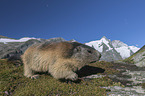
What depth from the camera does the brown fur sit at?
627cm

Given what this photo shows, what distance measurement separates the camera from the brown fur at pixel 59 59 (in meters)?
6.27

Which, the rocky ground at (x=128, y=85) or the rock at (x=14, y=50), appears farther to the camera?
the rock at (x=14, y=50)

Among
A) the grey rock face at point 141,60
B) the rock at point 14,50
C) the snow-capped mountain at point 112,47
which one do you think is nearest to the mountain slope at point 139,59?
the grey rock face at point 141,60

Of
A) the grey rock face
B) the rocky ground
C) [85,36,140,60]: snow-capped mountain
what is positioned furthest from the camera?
[85,36,140,60]: snow-capped mountain

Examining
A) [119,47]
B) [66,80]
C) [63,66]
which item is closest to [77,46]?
[63,66]

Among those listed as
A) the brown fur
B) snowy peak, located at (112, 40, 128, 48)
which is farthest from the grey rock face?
snowy peak, located at (112, 40, 128, 48)

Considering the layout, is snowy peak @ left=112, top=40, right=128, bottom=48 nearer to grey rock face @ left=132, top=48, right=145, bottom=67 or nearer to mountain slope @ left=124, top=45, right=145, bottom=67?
mountain slope @ left=124, top=45, right=145, bottom=67

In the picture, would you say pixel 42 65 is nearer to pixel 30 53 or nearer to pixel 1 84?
pixel 30 53

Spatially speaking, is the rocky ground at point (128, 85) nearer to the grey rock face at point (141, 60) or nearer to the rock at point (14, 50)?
the grey rock face at point (141, 60)

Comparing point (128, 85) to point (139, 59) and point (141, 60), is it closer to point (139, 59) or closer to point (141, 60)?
point (141, 60)

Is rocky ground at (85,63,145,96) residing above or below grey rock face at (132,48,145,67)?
below

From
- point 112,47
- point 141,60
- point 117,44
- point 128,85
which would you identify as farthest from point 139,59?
point 117,44

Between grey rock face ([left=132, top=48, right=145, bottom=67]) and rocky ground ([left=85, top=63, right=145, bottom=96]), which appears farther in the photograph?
grey rock face ([left=132, top=48, right=145, bottom=67])

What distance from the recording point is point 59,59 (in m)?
6.44
